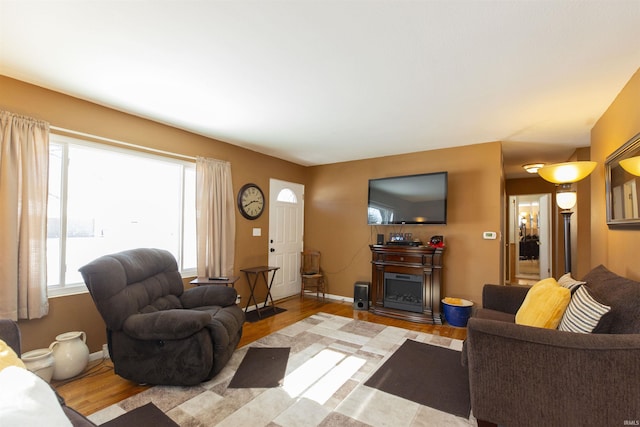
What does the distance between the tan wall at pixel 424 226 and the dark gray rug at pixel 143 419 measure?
3499mm

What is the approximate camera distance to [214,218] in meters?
3.76

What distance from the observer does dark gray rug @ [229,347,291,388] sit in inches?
91.8

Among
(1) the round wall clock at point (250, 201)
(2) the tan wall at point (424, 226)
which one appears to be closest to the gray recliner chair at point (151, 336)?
(1) the round wall clock at point (250, 201)

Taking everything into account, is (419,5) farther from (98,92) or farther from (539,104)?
(98,92)

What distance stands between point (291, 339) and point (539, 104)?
3532mm

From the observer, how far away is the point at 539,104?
2.72m

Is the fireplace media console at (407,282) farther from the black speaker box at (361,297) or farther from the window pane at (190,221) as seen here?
the window pane at (190,221)

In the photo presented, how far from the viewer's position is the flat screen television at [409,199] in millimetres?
3992

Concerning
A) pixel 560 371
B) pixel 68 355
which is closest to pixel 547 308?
pixel 560 371

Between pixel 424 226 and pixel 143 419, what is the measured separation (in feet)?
12.9

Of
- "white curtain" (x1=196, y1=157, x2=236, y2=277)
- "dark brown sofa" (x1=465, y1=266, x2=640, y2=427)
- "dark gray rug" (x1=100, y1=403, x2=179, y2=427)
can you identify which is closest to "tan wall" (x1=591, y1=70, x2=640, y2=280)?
"dark brown sofa" (x1=465, y1=266, x2=640, y2=427)

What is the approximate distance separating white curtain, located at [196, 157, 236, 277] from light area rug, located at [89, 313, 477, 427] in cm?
125

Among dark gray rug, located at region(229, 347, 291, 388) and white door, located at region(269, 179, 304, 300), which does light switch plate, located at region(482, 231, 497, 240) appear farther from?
white door, located at region(269, 179, 304, 300)

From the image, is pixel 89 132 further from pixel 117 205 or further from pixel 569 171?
pixel 569 171
